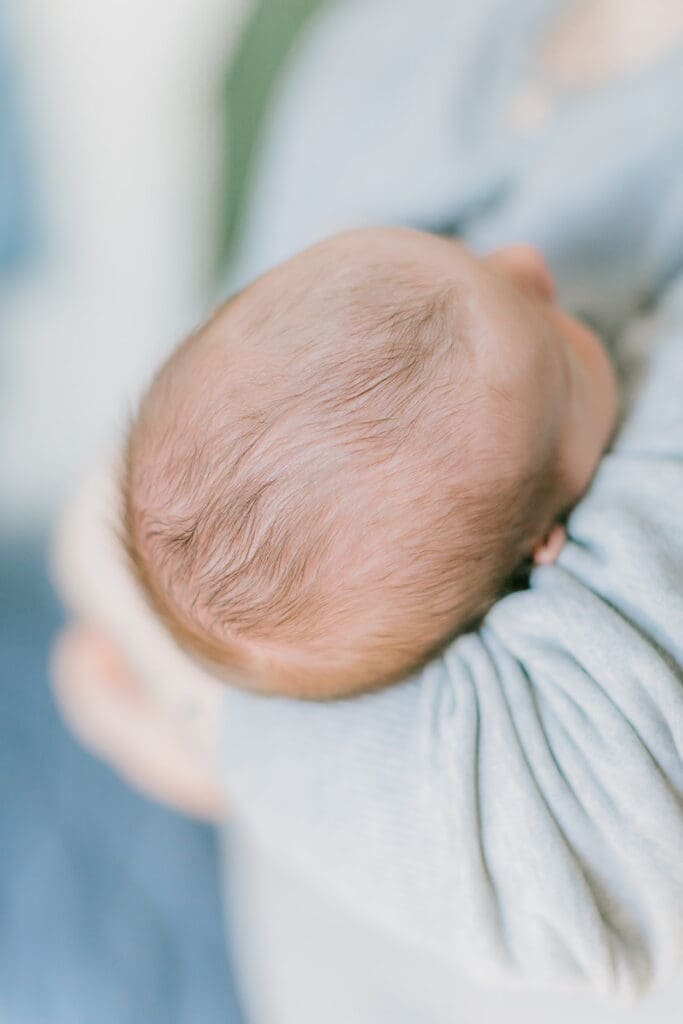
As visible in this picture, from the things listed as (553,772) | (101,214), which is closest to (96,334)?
(101,214)

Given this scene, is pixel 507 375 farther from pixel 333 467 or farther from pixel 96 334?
pixel 96 334

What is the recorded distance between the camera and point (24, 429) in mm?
1419

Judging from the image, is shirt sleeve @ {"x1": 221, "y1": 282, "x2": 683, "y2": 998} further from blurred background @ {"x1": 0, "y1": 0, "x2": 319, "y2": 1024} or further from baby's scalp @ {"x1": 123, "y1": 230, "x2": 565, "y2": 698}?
blurred background @ {"x1": 0, "y1": 0, "x2": 319, "y2": 1024}

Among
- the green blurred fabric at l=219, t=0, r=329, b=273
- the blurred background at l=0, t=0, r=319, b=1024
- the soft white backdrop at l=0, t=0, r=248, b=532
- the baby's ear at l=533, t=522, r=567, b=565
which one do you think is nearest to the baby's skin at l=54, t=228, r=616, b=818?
the baby's ear at l=533, t=522, r=567, b=565

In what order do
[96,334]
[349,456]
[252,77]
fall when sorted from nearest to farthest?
[349,456] → [252,77] → [96,334]

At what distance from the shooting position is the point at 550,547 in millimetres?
625

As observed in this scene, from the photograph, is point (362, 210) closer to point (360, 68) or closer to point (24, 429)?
point (360, 68)

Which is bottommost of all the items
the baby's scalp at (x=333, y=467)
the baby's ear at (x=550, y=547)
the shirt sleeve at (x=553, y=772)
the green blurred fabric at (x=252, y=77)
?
the shirt sleeve at (x=553, y=772)

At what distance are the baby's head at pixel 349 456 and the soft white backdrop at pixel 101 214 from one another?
1.97 feet

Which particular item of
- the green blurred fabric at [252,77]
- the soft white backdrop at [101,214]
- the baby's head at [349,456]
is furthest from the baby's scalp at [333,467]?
the green blurred fabric at [252,77]

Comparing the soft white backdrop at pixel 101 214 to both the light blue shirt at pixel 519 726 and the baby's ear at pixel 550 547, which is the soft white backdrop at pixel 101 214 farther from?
the baby's ear at pixel 550 547

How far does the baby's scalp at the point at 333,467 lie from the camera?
1.82 feet

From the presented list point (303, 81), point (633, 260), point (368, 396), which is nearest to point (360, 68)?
point (303, 81)

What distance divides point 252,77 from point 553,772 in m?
1.05
